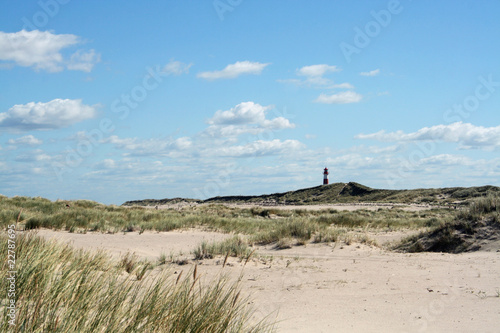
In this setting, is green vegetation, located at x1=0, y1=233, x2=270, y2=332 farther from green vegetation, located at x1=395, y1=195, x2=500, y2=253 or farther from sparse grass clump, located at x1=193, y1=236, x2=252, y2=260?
green vegetation, located at x1=395, y1=195, x2=500, y2=253

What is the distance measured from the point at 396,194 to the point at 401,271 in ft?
172

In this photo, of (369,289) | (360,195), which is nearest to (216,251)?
(369,289)

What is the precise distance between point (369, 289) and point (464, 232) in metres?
7.88

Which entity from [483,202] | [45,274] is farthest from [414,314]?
[483,202]

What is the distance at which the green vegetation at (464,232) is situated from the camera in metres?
13.7

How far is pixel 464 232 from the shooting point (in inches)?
571

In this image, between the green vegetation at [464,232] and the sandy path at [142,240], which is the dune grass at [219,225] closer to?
the green vegetation at [464,232]

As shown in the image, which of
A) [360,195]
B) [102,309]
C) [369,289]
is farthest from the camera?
[360,195]

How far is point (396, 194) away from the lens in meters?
59.6

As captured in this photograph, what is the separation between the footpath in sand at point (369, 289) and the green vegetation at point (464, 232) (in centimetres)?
149

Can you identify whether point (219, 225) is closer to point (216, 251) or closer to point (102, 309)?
point (216, 251)

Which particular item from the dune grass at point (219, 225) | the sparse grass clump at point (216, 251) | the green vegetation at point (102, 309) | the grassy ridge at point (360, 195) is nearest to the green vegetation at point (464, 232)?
the dune grass at point (219, 225)

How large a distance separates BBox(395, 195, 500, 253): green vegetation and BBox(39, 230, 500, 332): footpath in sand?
1.49m

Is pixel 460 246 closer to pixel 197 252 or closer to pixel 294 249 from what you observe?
pixel 294 249
